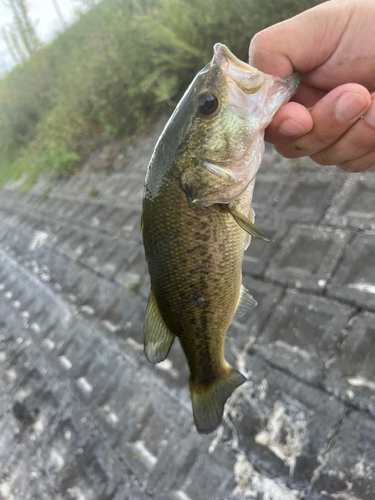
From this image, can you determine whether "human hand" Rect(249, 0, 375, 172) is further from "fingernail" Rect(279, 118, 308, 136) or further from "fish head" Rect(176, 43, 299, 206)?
"fish head" Rect(176, 43, 299, 206)

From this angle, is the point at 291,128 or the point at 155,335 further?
the point at 155,335

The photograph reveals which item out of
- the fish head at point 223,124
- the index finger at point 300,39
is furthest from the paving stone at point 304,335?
the index finger at point 300,39

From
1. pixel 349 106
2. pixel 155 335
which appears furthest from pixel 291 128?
pixel 155 335

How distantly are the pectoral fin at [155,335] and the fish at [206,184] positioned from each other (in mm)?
22

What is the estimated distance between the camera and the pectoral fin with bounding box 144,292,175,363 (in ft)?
4.62

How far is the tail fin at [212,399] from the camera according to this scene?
1.50 metres

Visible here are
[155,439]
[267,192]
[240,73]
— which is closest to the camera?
[240,73]

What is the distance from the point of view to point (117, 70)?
6215 millimetres

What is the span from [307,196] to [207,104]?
2023 millimetres

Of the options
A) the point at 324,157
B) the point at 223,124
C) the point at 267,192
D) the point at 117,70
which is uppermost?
the point at 117,70

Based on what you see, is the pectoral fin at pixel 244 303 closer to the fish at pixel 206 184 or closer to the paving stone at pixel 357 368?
the fish at pixel 206 184

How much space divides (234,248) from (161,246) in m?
0.30

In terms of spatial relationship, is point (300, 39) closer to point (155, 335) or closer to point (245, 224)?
point (245, 224)

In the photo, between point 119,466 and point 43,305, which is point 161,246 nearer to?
point 119,466
